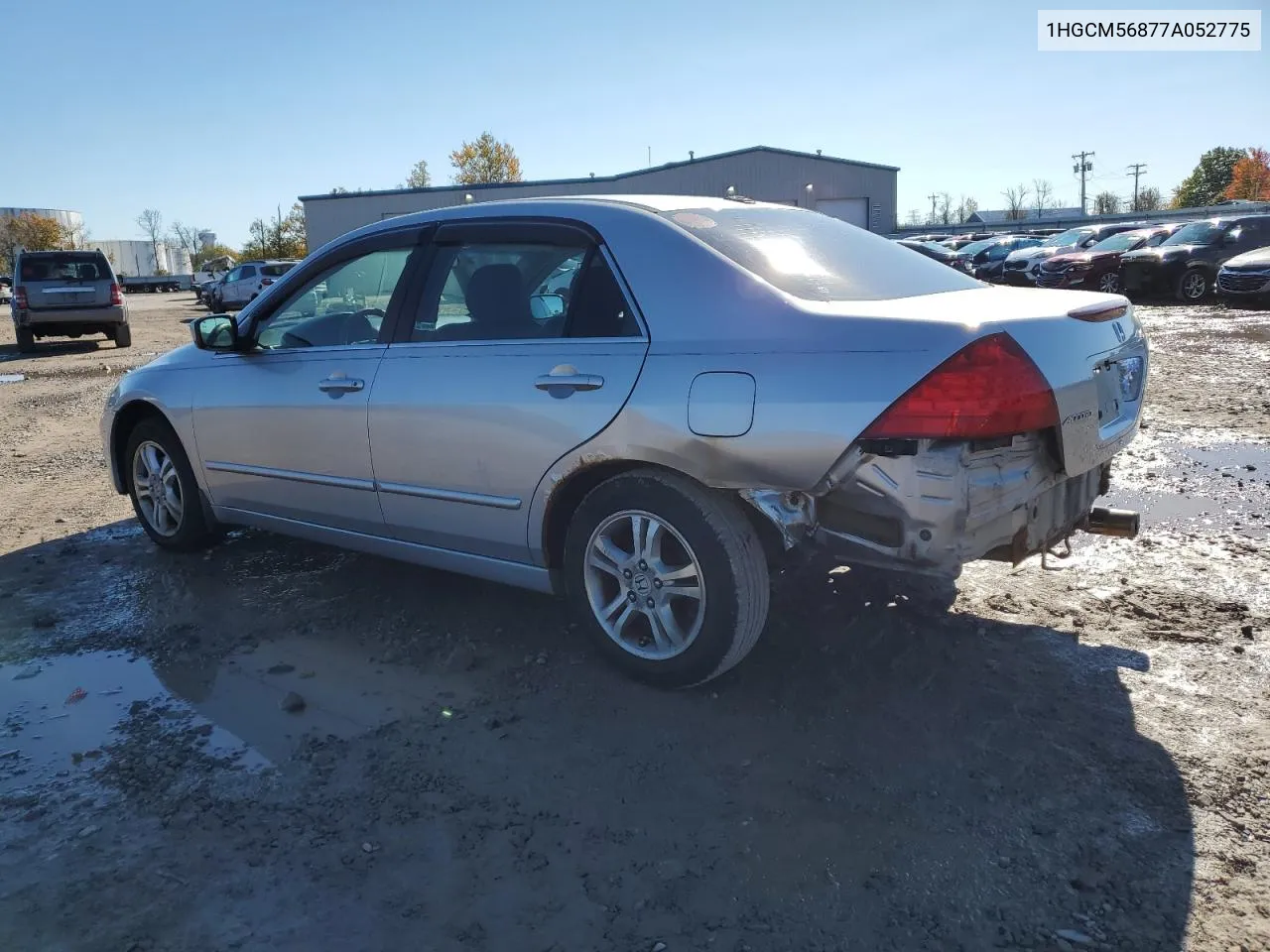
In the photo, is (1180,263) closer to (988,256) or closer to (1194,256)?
(1194,256)

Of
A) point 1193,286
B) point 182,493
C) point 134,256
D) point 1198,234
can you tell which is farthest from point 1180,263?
point 134,256

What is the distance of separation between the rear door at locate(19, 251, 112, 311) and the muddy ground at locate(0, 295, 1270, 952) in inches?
617

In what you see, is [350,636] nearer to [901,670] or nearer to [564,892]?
[564,892]

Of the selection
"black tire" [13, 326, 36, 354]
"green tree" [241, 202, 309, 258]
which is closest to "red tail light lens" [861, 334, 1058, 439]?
"black tire" [13, 326, 36, 354]

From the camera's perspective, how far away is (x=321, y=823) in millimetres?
2746

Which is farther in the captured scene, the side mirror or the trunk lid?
the side mirror

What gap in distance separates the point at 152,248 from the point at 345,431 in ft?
421

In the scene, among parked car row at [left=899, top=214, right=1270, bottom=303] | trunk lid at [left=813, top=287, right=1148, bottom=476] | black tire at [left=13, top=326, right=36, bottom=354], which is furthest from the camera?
black tire at [left=13, top=326, right=36, bottom=354]

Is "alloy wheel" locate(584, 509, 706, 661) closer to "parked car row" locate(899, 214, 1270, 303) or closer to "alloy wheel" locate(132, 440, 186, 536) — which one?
"alloy wheel" locate(132, 440, 186, 536)

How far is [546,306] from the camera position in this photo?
3.68 m

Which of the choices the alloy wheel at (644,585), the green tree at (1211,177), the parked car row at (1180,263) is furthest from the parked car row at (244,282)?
the green tree at (1211,177)

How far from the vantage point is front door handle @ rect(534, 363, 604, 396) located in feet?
Answer: 11.1

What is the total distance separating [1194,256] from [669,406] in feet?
69.2

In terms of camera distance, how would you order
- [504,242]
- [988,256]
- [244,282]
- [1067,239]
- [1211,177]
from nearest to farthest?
[504,242] < [244,282] < [1067,239] < [988,256] < [1211,177]
